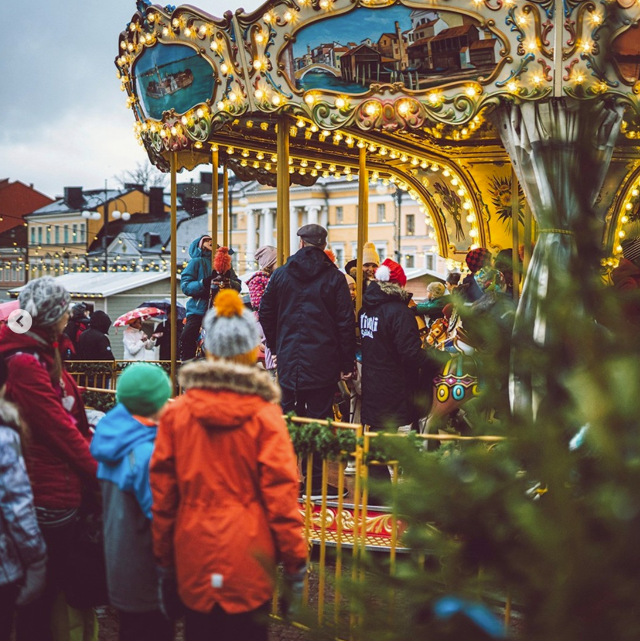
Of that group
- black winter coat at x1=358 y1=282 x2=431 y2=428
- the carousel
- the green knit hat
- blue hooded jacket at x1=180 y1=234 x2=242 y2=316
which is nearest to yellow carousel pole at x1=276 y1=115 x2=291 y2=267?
the carousel

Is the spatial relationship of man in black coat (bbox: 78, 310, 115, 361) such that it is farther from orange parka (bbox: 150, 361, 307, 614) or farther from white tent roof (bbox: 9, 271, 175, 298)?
white tent roof (bbox: 9, 271, 175, 298)

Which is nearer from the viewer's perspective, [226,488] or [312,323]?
[226,488]

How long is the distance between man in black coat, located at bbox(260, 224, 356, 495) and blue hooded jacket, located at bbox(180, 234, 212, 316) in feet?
11.6

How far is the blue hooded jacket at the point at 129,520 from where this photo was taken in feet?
11.3

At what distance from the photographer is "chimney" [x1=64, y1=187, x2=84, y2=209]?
228ft

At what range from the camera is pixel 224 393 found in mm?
3178

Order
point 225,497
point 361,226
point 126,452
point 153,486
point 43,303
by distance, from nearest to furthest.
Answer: point 225,497 → point 153,486 → point 126,452 → point 43,303 → point 361,226

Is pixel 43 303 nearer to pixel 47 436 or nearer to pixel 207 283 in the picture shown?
pixel 47 436

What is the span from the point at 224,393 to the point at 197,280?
7245 millimetres

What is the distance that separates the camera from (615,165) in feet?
38.0

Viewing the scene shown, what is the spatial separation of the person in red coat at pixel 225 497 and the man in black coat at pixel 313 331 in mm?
3309

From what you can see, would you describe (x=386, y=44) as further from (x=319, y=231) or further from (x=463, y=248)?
(x=463, y=248)

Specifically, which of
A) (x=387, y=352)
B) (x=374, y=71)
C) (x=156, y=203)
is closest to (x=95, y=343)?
(x=374, y=71)

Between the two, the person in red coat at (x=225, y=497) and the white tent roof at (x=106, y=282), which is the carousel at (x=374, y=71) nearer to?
the person in red coat at (x=225, y=497)
